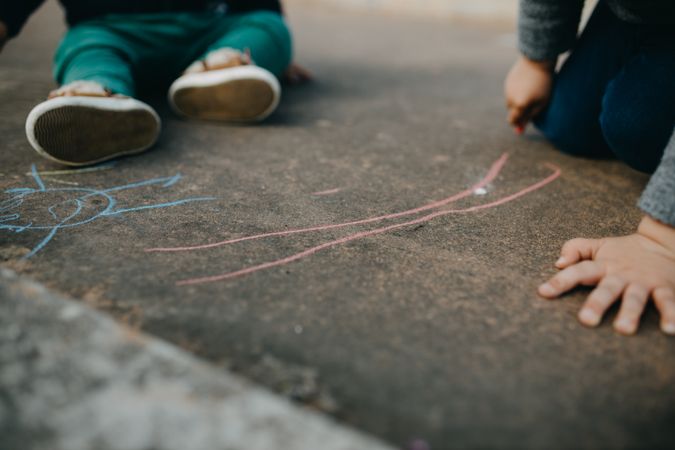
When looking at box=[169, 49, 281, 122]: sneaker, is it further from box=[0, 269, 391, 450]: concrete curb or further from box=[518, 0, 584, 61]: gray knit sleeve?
box=[0, 269, 391, 450]: concrete curb

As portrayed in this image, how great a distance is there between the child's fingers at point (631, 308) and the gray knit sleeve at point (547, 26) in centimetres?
71

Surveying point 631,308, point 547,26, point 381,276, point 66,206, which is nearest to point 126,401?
point 381,276

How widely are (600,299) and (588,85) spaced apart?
0.73 m

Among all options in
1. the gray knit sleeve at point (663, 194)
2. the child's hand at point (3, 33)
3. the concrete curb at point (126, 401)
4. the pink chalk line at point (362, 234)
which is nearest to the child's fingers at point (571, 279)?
the gray knit sleeve at point (663, 194)

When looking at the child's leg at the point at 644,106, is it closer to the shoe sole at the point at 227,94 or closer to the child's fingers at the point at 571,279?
the child's fingers at the point at 571,279

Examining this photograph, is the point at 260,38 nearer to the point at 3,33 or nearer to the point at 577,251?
the point at 3,33

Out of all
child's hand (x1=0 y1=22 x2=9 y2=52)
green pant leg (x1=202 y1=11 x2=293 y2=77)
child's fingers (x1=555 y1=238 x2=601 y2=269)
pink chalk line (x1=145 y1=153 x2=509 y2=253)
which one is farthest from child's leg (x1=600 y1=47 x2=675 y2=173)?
child's hand (x1=0 y1=22 x2=9 y2=52)

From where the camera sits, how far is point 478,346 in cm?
65

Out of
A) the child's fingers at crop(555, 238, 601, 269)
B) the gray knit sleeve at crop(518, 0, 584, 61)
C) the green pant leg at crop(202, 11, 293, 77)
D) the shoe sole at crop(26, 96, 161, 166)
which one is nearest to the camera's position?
the child's fingers at crop(555, 238, 601, 269)

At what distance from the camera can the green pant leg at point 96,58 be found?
120cm

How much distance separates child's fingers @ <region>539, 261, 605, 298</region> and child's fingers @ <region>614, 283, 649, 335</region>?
48 millimetres

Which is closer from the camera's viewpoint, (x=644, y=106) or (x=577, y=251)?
(x=577, y=251)

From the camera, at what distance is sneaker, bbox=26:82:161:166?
100cm

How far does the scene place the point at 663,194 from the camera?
29.6 inches
